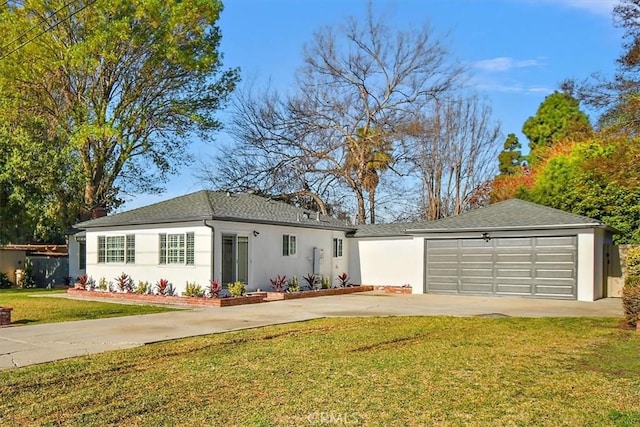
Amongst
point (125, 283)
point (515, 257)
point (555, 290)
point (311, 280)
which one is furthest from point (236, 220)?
point (555, 290)

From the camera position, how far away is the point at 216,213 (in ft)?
60.1

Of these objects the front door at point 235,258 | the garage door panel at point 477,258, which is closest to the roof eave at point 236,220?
Answer: the front door at point 235,258

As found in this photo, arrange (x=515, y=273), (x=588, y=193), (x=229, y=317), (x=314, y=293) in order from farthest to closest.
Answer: (x=588, y=193) < (x=314, y=293) < (x=515, y=273) < (x=229, y=317)

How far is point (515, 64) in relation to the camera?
21.2 m

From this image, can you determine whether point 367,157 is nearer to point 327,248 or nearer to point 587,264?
point 327,248

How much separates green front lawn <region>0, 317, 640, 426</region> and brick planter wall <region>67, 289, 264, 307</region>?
6.34 metres

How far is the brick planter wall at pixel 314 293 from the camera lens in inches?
738

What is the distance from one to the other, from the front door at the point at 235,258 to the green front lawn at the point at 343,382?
8.76m

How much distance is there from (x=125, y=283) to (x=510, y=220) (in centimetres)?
1362

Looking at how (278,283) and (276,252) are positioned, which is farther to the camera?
(276,252)

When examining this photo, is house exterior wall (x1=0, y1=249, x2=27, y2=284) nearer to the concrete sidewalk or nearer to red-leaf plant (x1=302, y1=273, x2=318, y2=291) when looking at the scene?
red-leaf plant (x1=302, y1=273, x2=318, y2=291)

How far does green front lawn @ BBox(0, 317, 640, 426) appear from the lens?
17.7 feet

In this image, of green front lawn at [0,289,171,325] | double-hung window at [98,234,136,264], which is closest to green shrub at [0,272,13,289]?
double-hung window at [98,234,136,264]

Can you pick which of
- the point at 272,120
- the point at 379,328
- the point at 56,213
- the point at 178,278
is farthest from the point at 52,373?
the point at 272,120
